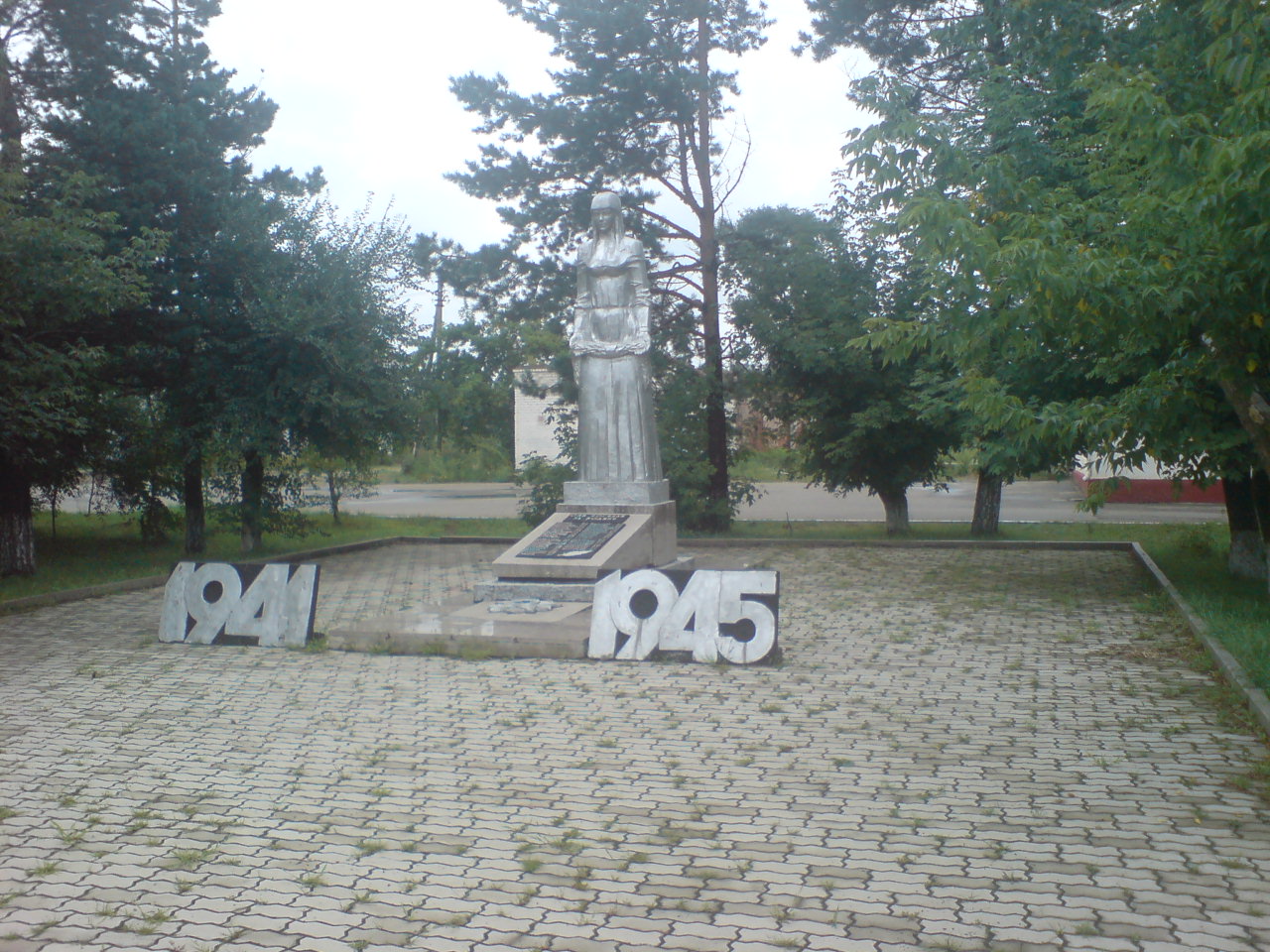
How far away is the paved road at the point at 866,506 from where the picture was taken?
25.2 meters

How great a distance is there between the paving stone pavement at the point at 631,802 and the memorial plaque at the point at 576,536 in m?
2.53

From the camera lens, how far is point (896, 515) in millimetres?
19141

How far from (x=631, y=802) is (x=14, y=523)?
12.0 m

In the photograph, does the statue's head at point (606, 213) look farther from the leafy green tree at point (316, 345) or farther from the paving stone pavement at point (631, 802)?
the paving stone pavement at point (631, 802)

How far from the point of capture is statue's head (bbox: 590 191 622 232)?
13.0 m

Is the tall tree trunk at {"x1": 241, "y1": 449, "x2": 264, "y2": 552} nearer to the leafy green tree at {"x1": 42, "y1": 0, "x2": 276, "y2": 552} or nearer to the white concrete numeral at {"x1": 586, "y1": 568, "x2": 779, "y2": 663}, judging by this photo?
the leafy green tree at {"x1": 42, "y1": 0, "x2": 276, "y2": 552}

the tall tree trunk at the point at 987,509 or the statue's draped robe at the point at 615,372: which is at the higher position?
the statue's draped robe at the point at 615,372

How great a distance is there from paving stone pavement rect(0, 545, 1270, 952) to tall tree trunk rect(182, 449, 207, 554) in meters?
7.77

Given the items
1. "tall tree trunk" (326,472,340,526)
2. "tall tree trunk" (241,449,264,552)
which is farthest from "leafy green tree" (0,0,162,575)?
"tall tree trunk" (326,472,340,526)

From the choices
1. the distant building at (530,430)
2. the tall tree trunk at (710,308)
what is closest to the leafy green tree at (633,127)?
the tall tree trunk at (710,308)

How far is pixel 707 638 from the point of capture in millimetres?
8148

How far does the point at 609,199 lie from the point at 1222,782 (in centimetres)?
978

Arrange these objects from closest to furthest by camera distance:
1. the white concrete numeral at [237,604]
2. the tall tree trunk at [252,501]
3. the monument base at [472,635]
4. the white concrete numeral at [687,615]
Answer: the white concrete numeral at [687,615]
the monument base at [472,635]
the white concrete numeral at [237,604]
the tall tree trunk at [252,501]

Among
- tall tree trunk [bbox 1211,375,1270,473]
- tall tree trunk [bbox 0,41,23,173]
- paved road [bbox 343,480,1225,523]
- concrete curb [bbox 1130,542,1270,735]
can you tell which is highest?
tall tree trunk [bbox 0,41,23,173]
